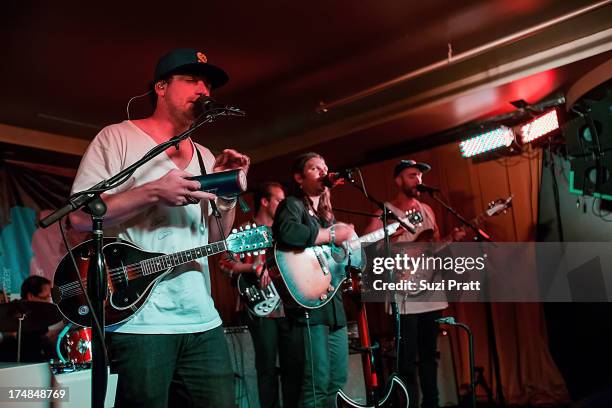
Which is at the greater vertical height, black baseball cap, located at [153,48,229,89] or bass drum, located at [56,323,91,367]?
black baseball cap, located at [153,48,229,89]

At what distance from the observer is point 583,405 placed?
1.23 m

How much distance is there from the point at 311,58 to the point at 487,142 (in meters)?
2.24

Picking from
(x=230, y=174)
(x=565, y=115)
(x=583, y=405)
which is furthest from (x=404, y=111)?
(x=583, y=405)

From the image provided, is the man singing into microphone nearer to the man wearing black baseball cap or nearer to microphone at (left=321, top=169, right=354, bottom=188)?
microphone at (left=321, top=169, right=354, bottom=188)

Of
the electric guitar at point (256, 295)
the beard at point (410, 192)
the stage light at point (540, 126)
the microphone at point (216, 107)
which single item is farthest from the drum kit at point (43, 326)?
the stage light at point (540, 126)

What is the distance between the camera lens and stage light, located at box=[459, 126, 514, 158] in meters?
5.82

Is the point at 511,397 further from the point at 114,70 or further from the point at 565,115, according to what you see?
the point at 114,70

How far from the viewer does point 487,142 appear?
5.98m

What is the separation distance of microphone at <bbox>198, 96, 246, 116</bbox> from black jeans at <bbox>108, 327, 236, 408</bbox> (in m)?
0.84

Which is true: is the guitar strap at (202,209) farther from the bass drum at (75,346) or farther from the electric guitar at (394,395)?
the bass drum at (75,346)

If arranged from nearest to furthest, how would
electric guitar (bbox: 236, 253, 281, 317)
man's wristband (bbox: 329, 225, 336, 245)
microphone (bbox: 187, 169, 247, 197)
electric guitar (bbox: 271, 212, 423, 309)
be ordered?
microphone (bbox: 187, 169, 247, 197)
electric guitar (bbox: 271, 212, 423, 309)
man's wristband (bbox: 329, 225, 336, 245)
electric guitar (bbox: 236, 253, 281, 317)

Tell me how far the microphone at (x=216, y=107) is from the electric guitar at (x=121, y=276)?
1.76 feet

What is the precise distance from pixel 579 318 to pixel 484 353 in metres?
1.28

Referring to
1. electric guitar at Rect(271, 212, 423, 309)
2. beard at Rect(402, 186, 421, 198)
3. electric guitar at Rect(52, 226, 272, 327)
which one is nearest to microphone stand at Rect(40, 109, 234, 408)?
electric guitar at Rect(52, 226, 272, 327)
